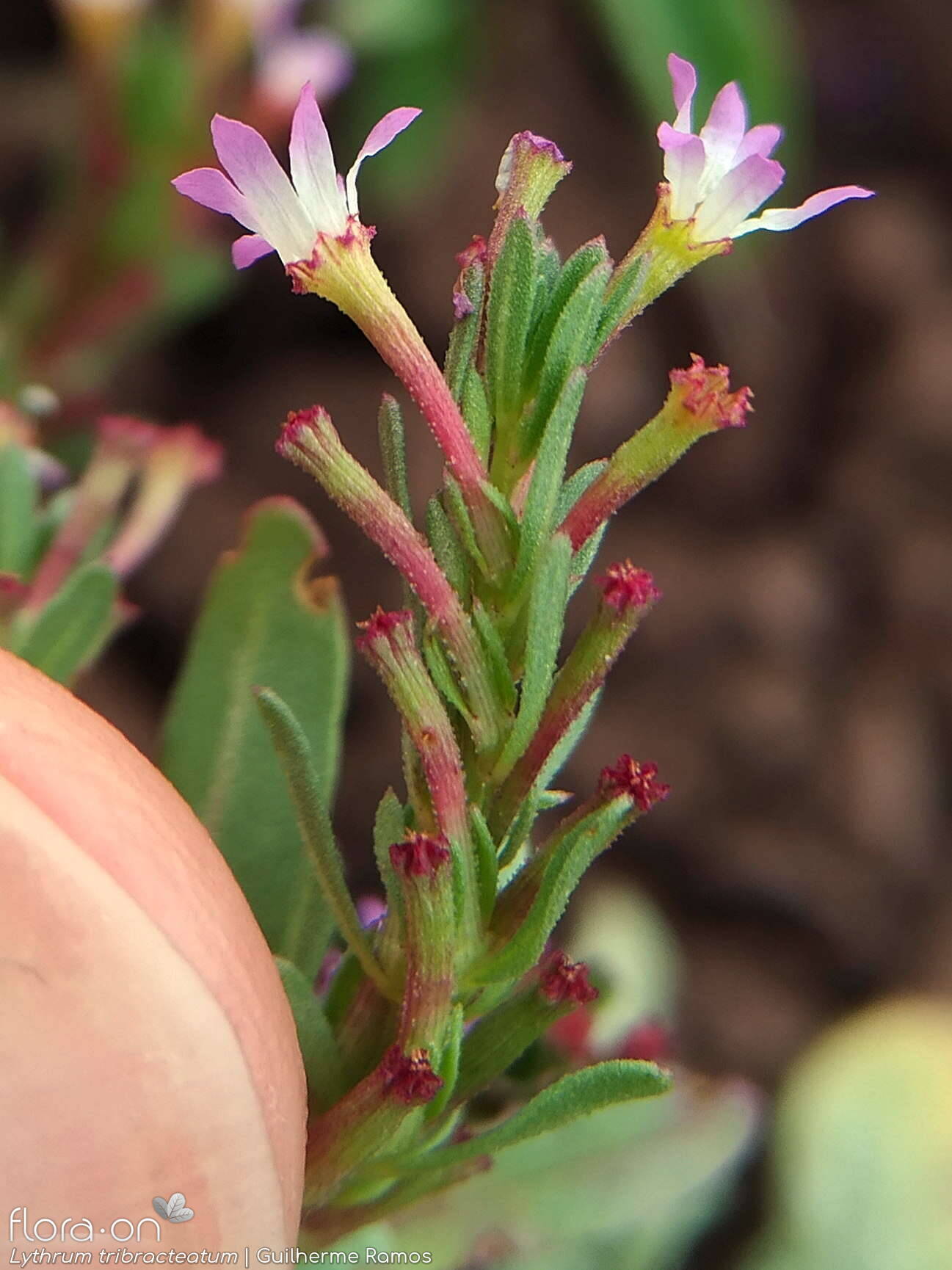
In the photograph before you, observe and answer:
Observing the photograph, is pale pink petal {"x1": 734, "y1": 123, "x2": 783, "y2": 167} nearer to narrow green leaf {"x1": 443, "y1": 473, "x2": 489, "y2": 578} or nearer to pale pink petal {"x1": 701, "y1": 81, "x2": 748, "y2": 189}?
pale pink petal {"x1": 701, "y1": 81, "x2": 748, "y2": 189}

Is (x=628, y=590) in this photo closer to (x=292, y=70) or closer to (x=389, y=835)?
(x=389, y=835)

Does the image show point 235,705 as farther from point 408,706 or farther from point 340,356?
point 340,356

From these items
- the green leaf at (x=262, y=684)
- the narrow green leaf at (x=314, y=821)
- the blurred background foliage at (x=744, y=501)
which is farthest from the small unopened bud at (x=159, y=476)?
the blurred background foliage at (x=744, y=501)

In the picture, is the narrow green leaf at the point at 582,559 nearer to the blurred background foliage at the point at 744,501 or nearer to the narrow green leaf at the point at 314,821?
the narrow green leaf at the point at 314,821

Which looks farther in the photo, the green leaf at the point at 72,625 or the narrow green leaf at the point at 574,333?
the green leaf at the point at 72,625

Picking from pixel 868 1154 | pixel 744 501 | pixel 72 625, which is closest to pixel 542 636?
pixel 72 625

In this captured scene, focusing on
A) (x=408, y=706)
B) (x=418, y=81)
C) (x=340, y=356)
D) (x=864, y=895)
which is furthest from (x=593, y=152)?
(x=408, y=706)
